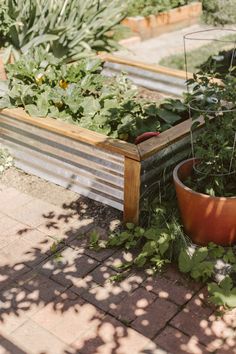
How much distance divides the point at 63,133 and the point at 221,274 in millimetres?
1939

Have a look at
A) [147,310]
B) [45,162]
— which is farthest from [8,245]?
[147,310]

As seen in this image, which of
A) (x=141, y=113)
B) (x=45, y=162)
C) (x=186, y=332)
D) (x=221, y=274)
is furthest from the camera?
(x=141, y=113)

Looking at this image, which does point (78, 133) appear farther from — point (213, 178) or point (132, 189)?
point (213, 178)

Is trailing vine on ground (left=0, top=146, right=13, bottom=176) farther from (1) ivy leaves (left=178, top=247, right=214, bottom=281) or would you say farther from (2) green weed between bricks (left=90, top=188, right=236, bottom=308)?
(1) ivy leaves (left=178, top=247, right=214, bottom=281)

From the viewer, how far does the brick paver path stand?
3162 mm

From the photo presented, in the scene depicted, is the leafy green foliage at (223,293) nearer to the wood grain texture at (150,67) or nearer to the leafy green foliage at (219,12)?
the wood grain texture at (150,67)

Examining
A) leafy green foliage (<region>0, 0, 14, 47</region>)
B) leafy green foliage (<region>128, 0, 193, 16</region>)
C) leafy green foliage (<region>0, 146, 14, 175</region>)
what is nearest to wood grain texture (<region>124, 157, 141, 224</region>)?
leafy green foliage (<region>0, 146, 14, 175</region>)

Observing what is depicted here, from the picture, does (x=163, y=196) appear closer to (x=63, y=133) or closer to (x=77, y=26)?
(x=63, y=133)

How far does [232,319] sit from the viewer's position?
11.0 ft

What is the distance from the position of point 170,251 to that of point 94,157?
113 cm

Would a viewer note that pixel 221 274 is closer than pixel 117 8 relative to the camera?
Yes

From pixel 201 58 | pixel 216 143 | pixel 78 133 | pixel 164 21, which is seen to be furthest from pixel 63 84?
pixel 164 21

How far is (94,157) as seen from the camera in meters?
4.30

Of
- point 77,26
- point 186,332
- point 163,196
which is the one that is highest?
→ point 77,26
